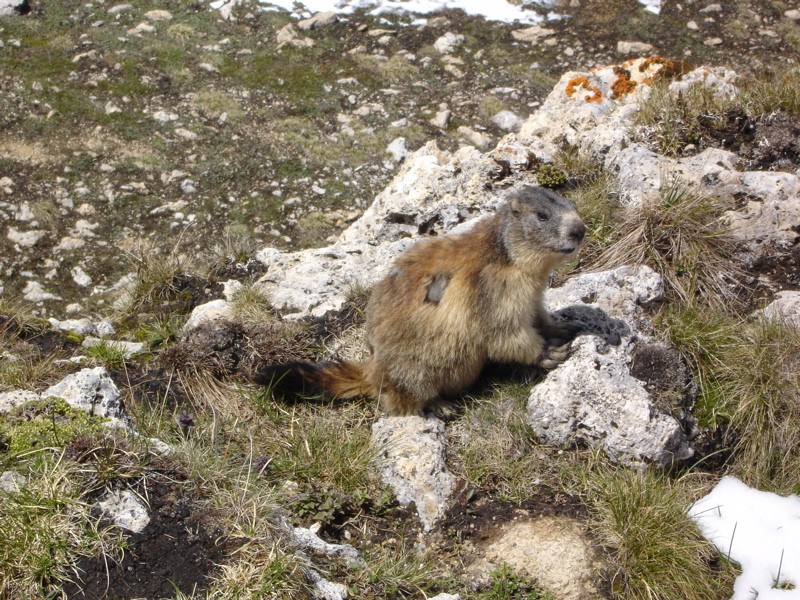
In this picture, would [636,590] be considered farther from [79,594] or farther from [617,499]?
[79,594]

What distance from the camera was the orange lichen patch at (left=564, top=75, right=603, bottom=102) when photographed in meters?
9.89

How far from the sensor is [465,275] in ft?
19.2

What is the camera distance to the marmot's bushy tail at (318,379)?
19.6ft

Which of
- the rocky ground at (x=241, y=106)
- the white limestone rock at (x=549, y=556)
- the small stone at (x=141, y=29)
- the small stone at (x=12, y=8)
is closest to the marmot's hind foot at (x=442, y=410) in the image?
the white limestone rock at (x=549, y=556)

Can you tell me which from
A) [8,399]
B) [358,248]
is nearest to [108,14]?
[358,248]

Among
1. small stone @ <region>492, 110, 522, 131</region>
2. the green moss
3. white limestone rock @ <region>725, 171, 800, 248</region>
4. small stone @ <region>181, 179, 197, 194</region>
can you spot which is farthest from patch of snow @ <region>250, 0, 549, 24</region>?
the green moss

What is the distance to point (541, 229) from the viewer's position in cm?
572

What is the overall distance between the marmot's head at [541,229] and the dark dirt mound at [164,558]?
298 centimetres

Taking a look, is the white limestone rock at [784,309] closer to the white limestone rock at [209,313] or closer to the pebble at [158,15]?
Answer: the white limestone rock at [209,313]

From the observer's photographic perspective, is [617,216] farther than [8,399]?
Yes

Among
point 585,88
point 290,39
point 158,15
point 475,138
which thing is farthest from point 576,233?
point 158,15

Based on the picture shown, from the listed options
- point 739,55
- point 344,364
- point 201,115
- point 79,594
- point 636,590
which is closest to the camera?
point 79,594

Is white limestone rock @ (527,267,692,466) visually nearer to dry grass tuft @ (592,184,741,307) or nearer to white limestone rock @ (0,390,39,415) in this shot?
dry grass tuft @ (592,184,741,307)

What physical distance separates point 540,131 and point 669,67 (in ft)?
6.94
